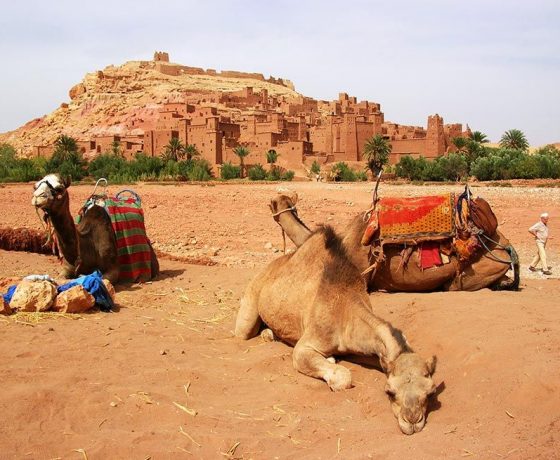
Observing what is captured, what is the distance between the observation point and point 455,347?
5109 millimetres

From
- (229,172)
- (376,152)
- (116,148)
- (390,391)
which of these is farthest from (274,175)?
(390,391)

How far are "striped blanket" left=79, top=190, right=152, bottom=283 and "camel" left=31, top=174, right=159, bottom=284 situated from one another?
159mm

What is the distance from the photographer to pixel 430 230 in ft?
23.3

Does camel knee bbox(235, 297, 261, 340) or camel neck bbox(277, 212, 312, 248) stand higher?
camel neck bbox(277, 212, 312, 248)

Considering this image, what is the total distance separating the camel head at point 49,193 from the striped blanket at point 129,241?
3.61 ft

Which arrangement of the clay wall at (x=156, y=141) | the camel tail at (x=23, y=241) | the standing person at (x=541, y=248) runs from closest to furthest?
the standing person at (x=541, y=248) → the camel tail at (x=23, y=241) → the clay wall at (x=156, y=141)

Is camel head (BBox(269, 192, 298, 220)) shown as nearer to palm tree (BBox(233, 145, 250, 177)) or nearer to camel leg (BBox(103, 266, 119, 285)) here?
camel leg (BBox(103, 266, 119, 285))

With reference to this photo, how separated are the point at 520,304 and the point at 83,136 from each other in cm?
9637

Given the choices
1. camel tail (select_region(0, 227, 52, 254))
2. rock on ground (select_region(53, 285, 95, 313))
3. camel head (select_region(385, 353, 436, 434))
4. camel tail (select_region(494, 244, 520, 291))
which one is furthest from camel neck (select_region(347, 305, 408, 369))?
camel tail (select_region(0, 227, 52, 254))

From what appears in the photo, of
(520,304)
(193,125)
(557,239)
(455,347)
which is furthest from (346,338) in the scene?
(193,125)

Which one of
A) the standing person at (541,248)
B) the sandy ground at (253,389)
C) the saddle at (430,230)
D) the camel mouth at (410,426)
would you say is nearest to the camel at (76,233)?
the sandy ground at (253,389)

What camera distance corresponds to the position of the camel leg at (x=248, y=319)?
6.41 m

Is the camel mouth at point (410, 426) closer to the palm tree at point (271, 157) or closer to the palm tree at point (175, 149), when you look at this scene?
the palm tree at point (271, 157)

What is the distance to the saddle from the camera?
707 centimetres
